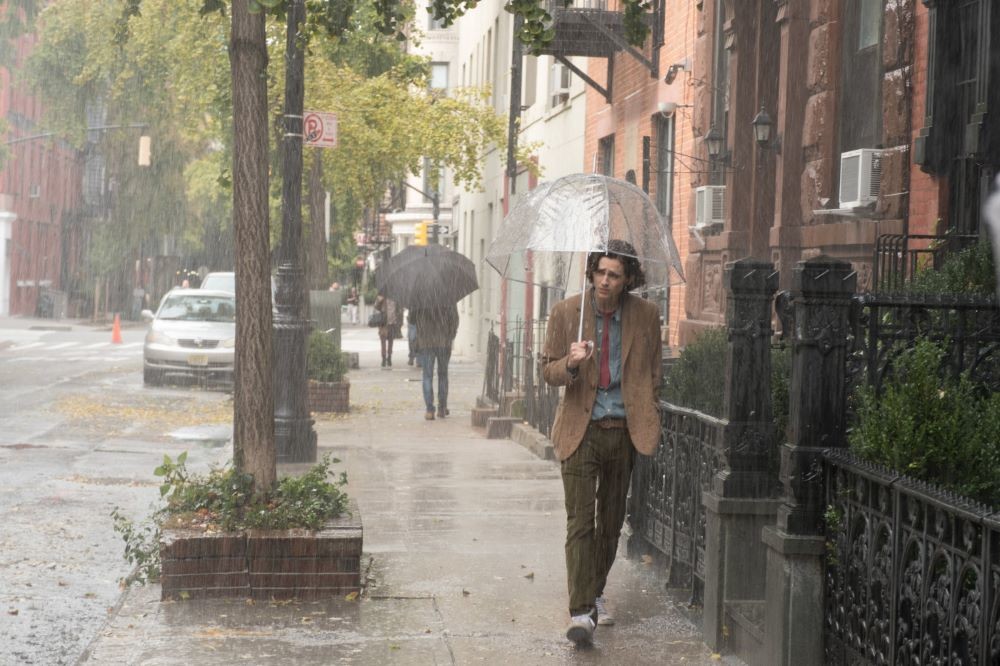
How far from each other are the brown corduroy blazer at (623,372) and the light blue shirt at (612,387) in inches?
1.5

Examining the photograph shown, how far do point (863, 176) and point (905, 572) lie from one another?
6.52 metres

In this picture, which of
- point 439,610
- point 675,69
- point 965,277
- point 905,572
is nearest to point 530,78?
point 675,69

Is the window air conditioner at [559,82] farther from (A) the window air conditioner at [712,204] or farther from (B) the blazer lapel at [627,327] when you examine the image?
(B) the blazer lapel at [627,327]

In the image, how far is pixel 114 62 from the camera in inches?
1387

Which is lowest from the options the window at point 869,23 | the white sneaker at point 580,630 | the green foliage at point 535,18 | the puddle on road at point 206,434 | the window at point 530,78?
the puddle on road at point 206,434

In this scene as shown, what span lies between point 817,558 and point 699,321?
32.6 feet

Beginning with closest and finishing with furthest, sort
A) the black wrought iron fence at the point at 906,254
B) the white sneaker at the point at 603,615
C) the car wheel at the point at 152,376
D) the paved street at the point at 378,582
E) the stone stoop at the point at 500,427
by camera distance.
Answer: the paved street at the point at 378,582, the white sneaker at the point at 603,615, the black wrought iron fence at the point at 906,254, the stone stoop at the point at 500,427, the car wheel at the point at 152,376

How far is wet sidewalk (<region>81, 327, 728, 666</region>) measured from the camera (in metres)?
6.37

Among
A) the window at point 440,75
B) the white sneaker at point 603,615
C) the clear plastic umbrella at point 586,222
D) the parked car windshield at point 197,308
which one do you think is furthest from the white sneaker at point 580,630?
the window at point 440,75

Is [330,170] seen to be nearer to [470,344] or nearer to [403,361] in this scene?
[403,361]

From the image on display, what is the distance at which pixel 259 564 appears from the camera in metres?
7.23

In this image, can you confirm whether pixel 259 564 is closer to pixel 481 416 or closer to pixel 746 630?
pixel 746 630

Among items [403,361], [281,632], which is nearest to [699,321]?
[281,632]

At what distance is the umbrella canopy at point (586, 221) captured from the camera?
7.60 metres
